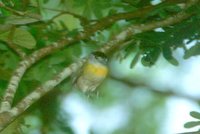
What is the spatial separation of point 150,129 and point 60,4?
123cm

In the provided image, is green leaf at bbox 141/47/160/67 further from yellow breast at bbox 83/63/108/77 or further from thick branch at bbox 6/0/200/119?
yellow breast at bbox 83/63/108/77

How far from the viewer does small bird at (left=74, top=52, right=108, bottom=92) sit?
1.70m

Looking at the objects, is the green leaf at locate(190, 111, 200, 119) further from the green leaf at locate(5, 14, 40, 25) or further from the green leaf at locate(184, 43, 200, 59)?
the green leaf at locate(5, 14, 40, 25)

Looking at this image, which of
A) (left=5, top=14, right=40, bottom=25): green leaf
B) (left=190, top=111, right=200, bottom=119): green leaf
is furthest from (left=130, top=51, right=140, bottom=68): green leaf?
(left=5, top=14, right=40, bottom=25): green leaf

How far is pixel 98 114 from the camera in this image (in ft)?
10.8

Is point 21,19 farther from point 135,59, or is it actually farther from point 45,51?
point 135,59

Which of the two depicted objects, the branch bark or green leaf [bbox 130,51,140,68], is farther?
green leaf [bbox 130,51,140,68]

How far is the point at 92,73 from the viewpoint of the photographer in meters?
1.70

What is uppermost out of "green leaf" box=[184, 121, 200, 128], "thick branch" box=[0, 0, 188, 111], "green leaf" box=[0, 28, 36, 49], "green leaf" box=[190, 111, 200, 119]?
"thick branch" box=[0, 0, 188, 111]

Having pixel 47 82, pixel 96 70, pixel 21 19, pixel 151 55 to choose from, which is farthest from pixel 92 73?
pixel 21 19

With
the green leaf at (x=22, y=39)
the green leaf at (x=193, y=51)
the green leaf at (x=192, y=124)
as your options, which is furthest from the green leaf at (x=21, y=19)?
the green leaf at (x=192, y=124)

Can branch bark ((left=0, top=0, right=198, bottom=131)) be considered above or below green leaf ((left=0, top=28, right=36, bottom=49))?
above

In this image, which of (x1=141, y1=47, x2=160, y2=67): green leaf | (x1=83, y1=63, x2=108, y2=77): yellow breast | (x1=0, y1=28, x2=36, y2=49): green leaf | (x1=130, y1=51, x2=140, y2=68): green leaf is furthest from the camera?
(x1=130, y1=51, x2=140, y2=68): green leaf

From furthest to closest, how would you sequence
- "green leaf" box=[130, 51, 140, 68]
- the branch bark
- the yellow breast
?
"green leaf" box=[130, 51, 140, 68] → the yellow breast → the branch bark
